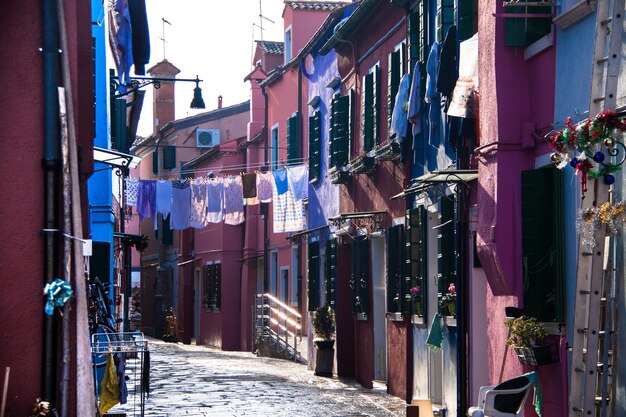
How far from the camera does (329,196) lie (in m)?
26.6

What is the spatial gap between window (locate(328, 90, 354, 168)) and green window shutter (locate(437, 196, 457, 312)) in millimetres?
7690

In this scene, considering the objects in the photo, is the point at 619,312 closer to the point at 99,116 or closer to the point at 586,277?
the point at 586,277

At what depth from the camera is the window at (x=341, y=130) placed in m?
24.3

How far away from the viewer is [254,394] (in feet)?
65.2

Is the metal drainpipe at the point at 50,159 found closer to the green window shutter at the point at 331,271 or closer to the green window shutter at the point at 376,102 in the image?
the green window shutter at the point at 376,102

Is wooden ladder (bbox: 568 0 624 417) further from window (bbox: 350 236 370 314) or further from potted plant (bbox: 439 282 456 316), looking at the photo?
window (bbox: 350 236 370 314)

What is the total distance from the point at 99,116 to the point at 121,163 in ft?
10.5

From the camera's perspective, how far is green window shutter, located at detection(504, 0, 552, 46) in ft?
41.1

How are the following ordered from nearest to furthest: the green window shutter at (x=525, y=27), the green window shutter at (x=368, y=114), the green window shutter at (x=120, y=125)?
the green window shutter at (x=525, y=27) < the green window shutter at (x=368, y=114) < the green window shutter at (x=120, y=125)

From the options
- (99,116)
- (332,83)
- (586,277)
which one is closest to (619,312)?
(586,277)

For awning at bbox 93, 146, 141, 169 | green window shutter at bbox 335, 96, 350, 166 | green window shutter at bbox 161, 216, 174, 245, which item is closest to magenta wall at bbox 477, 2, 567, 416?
awning at bbox 93, 146, 141, 169

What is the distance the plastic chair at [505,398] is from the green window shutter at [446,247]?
481 centimetres

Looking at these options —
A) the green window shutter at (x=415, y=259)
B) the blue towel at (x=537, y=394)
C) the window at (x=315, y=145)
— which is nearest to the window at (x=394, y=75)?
the green window shutter at (x=415, y=259)

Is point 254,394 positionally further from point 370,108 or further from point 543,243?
point 543,243
